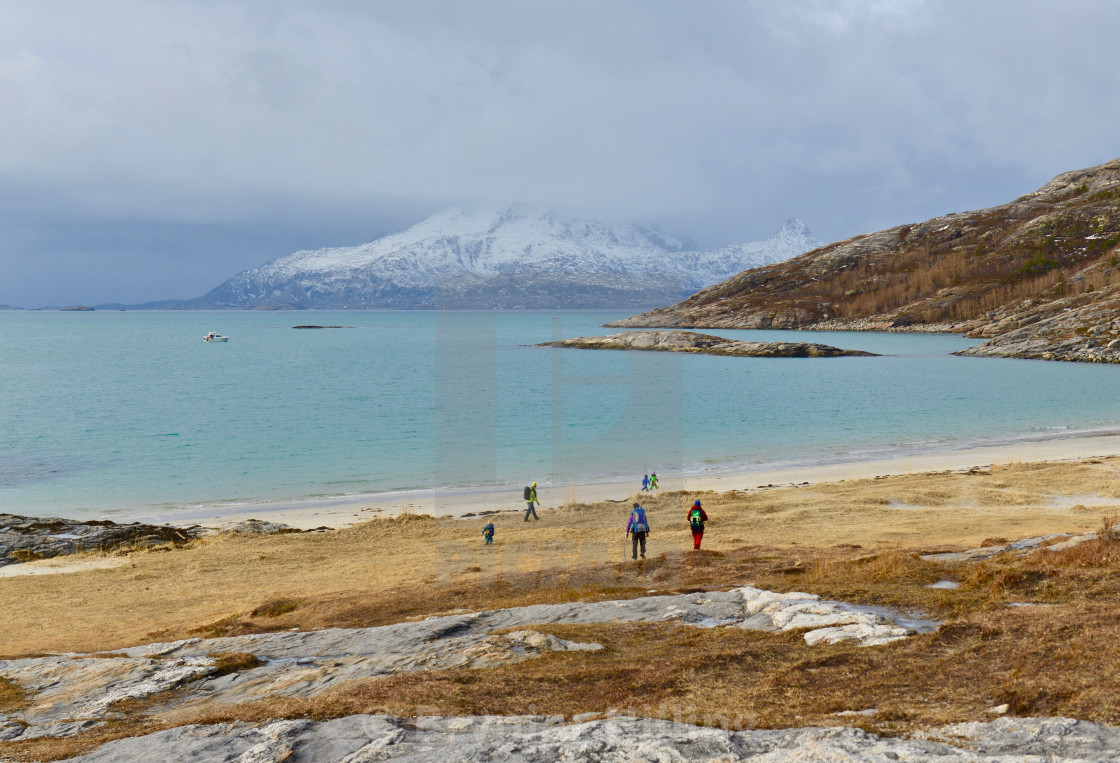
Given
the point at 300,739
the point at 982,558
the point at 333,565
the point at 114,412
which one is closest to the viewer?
the point at 300,739

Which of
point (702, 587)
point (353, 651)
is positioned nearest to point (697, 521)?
point (702, 587)

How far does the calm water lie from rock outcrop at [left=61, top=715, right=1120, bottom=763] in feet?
102

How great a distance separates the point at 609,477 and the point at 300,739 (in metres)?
34.3

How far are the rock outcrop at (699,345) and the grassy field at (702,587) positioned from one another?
101 metres

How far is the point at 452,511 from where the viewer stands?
33.5 metres

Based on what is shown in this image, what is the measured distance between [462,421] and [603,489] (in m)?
26.9

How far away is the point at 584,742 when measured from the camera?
7098 millimetres

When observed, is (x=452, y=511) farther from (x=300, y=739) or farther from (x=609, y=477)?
(x=300, y=739)

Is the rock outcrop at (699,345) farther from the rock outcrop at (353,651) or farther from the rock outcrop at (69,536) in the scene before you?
the rock outcrop at (353,651)

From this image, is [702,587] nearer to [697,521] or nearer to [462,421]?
[697,521]

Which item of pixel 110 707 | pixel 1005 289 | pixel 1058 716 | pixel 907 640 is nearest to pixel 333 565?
pixel 110 707

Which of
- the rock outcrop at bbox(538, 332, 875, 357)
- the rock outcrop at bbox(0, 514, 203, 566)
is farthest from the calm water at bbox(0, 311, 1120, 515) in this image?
the rock outcrop at bbox(538, 332, 875, 357)

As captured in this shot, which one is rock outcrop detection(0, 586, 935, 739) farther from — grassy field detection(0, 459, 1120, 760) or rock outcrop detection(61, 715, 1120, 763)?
rock outcrop detection(61, 715, 1120, 763)

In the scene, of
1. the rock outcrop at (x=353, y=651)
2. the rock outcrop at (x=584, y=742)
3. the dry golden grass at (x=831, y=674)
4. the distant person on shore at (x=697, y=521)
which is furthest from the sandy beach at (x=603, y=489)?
the rock outcrop at (x=584, y=742)
